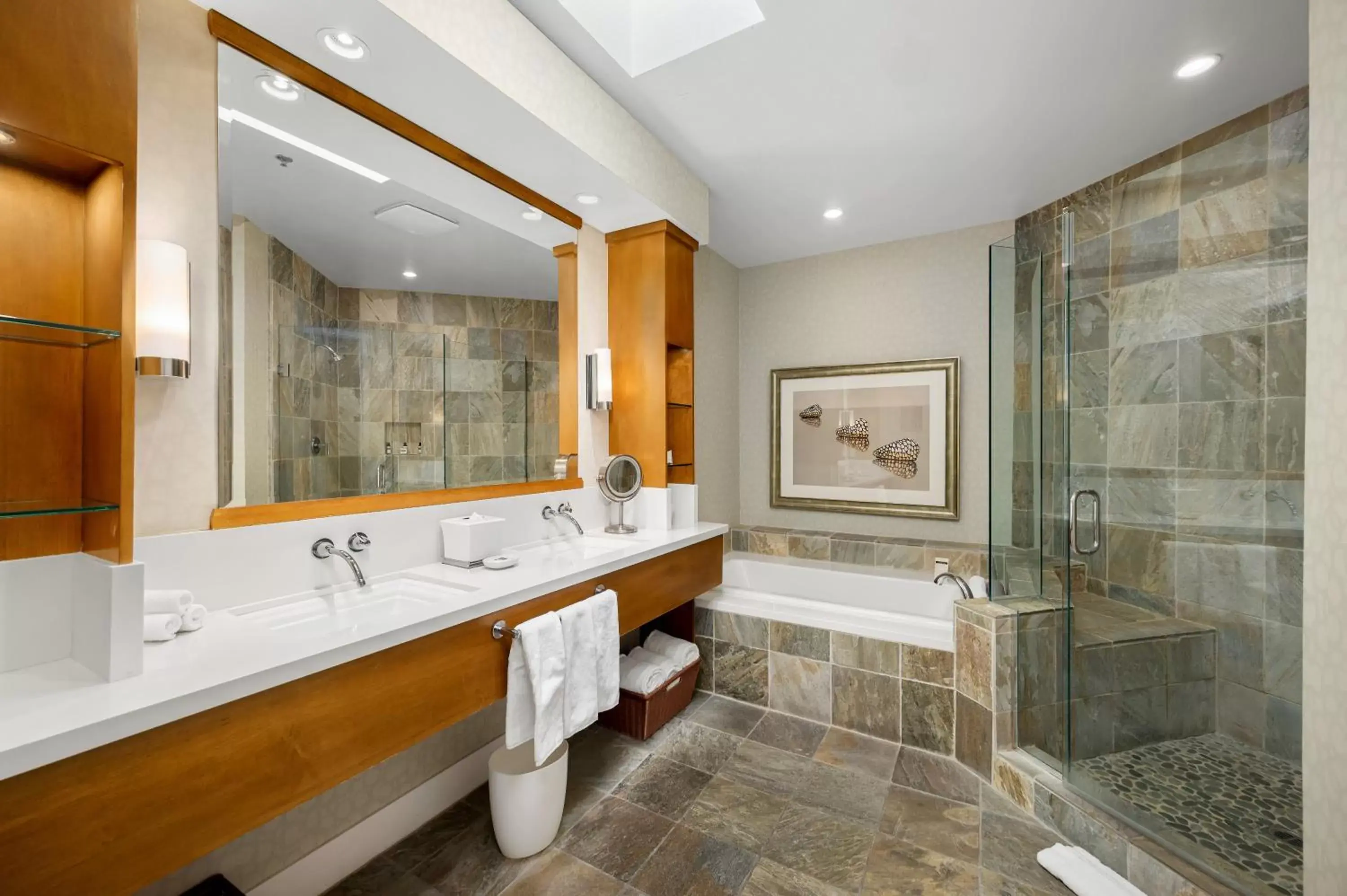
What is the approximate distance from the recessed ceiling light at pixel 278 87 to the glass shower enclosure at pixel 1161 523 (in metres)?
2.64

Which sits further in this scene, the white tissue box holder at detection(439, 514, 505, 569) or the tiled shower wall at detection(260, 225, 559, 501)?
the white tissue box holder at detection(439, 514, 505, 569)

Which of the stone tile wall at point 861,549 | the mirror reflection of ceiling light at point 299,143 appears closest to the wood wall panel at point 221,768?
the mirror reflection of ceiling light at point 299,143

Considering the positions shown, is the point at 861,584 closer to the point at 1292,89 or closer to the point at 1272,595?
the point at 1272,595

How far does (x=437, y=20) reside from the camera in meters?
1.43

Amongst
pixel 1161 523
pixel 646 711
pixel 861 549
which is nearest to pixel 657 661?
pixel 646 711

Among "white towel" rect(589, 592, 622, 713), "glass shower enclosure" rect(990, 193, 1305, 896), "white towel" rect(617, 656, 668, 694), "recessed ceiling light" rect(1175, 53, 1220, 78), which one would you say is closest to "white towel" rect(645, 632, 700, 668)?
"white towel" rect(617, 656, 668, 694)

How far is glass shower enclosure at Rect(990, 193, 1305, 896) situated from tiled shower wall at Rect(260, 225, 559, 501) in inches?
81.8

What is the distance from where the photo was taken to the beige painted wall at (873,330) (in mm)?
3303

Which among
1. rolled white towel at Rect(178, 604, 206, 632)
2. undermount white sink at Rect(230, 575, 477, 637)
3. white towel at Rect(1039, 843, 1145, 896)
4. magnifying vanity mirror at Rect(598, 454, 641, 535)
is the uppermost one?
magnifying vanity mirror at Rect(598, 454, 641, 535)

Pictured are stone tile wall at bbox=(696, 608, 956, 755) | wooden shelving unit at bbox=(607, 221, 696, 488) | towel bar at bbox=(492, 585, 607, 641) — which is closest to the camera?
→ towel bar at bbox=(492, 585, 607, 641)

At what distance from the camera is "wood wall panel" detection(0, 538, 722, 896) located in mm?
777

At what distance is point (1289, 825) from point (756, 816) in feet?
4.95

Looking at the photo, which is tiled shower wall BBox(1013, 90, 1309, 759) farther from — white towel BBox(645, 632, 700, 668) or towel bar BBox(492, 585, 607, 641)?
towel bar BBox(492, 585, 607, 641)

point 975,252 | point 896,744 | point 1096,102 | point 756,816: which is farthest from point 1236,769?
point 975,252
